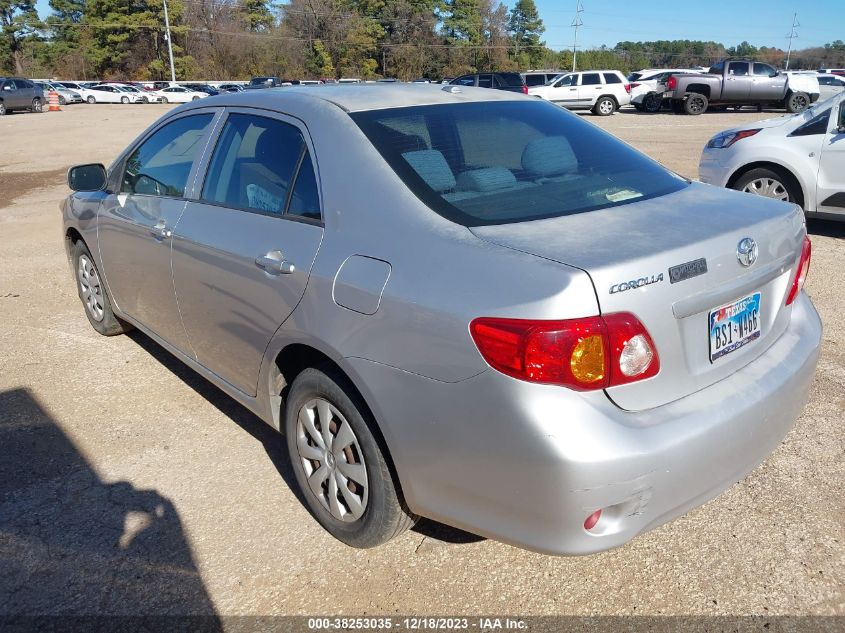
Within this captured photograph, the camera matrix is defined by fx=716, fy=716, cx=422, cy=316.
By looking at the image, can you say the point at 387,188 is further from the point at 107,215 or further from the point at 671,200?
the point at 107,215

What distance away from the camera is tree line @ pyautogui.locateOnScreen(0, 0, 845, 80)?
74250 mm

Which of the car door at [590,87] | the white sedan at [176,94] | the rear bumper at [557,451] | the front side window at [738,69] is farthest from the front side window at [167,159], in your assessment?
the white sedan at [176,94]

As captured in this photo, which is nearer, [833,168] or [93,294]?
[93,294]

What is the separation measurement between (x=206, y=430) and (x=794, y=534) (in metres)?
2.85

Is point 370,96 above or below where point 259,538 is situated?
above

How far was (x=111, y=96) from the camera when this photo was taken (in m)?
49.3

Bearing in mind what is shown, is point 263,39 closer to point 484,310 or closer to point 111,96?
point 111,96

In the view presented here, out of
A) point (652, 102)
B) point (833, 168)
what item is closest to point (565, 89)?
point (652, 102)

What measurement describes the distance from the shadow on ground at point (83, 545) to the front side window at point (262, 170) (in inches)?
56.1

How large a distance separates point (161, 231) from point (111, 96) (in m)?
51.9

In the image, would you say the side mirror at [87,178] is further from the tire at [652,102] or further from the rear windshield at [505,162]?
the tire at [652,102]

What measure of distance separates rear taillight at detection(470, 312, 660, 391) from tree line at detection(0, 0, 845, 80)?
3115 inches

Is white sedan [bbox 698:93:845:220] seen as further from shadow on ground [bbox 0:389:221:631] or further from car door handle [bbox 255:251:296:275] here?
shadow on ground [bbox 0:389:221:631]

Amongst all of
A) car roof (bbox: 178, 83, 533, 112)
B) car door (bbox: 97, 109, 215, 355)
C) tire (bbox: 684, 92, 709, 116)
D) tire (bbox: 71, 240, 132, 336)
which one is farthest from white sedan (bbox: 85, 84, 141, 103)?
car roof (bbox: 178, 83, 533, 112)
